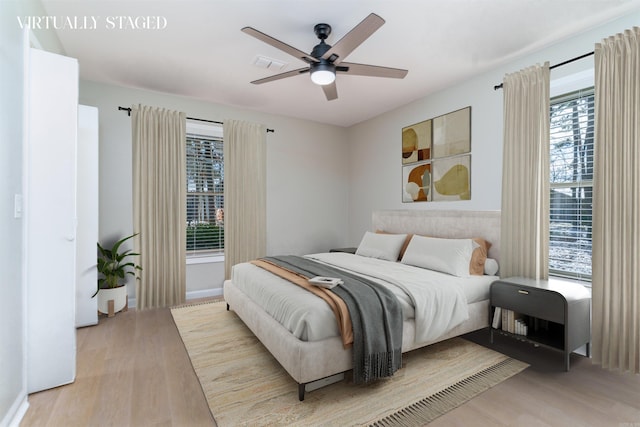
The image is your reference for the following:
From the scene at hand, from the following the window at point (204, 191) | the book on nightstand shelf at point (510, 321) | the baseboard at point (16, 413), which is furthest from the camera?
the window at point (204, 191)

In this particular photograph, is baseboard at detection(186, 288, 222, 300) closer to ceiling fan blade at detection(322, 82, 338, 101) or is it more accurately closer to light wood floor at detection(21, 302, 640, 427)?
light wood floor at detection(21, 302, 640, 427)

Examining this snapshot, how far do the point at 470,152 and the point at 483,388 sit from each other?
2469mm

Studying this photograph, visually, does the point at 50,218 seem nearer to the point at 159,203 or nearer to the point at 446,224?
the point at 159,203

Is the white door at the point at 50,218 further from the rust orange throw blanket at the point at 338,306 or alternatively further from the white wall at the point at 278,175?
the white wall at the point at 278,175

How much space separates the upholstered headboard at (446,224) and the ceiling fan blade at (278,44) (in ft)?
7.75

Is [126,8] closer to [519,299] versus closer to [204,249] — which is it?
[204,249]

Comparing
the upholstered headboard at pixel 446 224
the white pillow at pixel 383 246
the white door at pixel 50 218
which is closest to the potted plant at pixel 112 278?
the white door at pixel 50 218

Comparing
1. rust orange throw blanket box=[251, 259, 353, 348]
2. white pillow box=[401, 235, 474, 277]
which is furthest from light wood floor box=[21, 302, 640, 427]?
white pillow box=[401, 235, 474, 277]

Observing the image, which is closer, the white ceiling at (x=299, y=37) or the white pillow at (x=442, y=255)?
the white ceiling at (x=299, y=37)

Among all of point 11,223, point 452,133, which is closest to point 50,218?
point 11,223

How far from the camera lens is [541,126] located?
281 centimetres

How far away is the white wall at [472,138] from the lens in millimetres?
2805

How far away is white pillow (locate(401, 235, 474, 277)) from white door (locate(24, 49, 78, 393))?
300cm

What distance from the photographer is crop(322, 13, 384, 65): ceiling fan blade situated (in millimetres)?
1896
